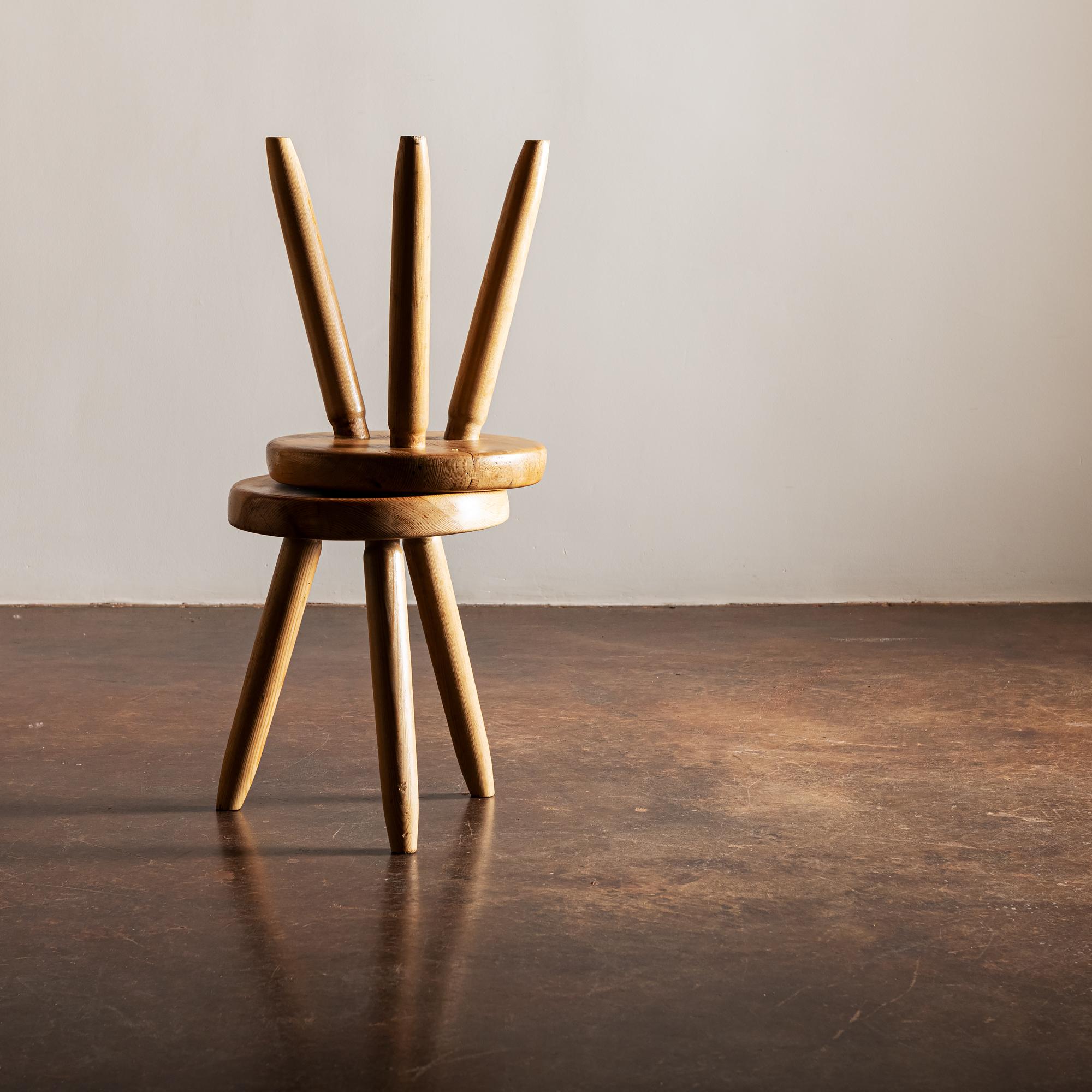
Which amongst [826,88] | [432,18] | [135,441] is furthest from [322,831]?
[826,88]

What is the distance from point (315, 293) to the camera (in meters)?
2.01

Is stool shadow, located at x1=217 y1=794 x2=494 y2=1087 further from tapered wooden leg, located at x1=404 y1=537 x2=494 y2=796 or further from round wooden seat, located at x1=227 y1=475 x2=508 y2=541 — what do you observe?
round wooden seat, located at x1=227 y1=475 x2=508 y2=541

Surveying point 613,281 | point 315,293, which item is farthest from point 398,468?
point 613,281

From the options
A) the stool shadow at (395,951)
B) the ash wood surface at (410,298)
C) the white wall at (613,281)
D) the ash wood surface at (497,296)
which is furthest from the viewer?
the white wall at (613,281)

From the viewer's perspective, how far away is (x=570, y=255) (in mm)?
3799

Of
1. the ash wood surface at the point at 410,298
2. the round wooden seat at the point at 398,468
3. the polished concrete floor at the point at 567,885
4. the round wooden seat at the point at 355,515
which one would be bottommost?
the polished concrete floor at the point at 567,885

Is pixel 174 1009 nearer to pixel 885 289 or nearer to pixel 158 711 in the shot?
pixel 158 711

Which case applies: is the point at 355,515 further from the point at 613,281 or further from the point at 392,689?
the point at 613,281

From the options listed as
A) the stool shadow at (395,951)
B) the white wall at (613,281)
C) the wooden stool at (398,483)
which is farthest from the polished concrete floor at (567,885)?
the white wall at (613,281)

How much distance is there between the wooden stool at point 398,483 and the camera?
6.06 feet

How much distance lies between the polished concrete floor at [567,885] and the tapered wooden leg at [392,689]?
7 cm

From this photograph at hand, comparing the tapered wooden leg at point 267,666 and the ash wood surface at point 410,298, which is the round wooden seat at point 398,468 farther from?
the tapered wooden leg at point 267,666

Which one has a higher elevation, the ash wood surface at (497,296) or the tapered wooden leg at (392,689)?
the ash wood surface at (497,296)

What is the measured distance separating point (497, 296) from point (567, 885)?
882mm
